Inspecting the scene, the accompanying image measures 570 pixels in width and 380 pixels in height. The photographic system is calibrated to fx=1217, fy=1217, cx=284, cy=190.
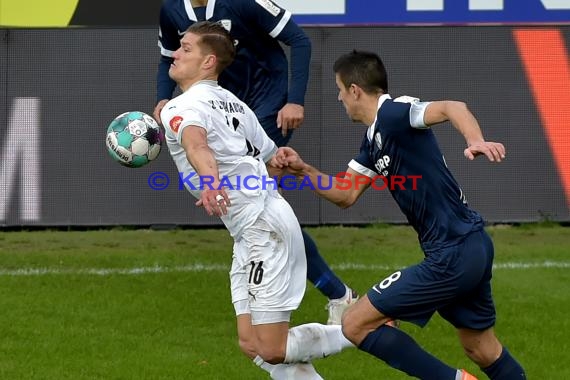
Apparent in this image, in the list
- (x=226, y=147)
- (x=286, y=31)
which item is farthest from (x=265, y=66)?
(x=226, y=147)

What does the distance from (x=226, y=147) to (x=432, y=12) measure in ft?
21.5

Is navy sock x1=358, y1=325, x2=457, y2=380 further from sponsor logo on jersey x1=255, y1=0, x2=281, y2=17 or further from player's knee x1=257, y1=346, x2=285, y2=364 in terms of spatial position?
sponsor logo on jersey x1=255, y1=0, x2=281, y2=17

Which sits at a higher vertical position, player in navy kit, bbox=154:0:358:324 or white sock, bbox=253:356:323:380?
player in navy kit, bbox=154:0:358:324

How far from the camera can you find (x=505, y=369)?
19.7 ft

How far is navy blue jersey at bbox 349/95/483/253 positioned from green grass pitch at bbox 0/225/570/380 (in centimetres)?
135

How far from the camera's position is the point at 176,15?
784 cm

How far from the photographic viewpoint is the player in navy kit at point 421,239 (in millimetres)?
5672

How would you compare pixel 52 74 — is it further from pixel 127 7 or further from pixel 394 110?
pixel 394 110

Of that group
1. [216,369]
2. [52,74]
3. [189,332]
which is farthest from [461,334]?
[52,74]

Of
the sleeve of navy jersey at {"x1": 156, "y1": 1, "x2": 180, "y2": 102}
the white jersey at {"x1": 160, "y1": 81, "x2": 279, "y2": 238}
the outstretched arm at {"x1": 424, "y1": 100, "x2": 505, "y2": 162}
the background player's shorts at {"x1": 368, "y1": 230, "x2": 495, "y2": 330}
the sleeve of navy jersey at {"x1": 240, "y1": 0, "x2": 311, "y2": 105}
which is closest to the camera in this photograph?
the outstretched arm at {"x1": 424, "y1": 100, "x2": 505, "y2": 162}

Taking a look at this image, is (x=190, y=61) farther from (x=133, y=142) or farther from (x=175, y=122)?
(x=133, y=142)

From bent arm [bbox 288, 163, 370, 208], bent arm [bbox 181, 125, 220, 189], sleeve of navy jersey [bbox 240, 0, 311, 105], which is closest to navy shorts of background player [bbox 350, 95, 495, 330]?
bent arm [bbox 288, 163, 370, 208]

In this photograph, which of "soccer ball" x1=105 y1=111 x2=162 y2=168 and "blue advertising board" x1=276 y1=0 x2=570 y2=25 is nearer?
"soccer ball" x1=105 y1=111 x2=162 y2=168

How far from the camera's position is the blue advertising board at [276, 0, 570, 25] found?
12.1 metres
